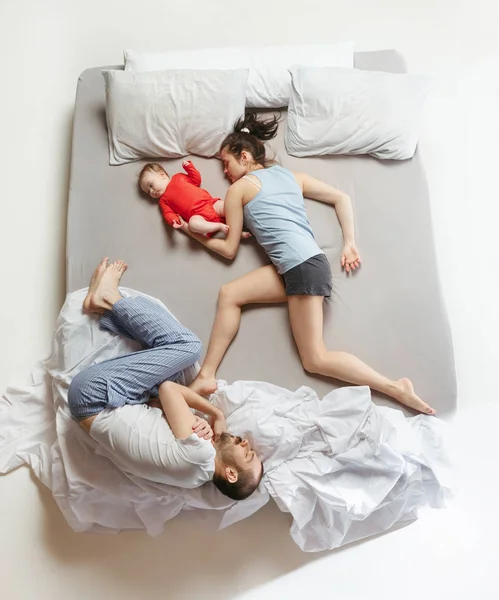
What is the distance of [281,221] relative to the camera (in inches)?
72.9

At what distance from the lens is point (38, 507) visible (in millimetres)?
1832

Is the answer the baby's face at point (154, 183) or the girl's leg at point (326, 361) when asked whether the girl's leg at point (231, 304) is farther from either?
the baby's face at point (154, 183)

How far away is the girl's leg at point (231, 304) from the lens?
1807 millimetres

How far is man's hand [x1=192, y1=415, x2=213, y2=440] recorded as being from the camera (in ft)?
5.42

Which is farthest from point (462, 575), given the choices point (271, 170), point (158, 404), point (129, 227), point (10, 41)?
point (10, 41)

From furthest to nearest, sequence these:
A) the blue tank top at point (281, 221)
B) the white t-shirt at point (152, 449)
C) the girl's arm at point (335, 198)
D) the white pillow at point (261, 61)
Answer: the white pillow at point (261, 61) → the girl's arm at point (335, 198) → the blue tank top at point (281, 221) → the white t-shirt at point (152, 449)

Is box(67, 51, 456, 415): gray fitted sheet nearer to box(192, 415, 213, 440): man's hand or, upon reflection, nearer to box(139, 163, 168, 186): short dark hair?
Result: box(139, 163, 168, 186): short dark hair

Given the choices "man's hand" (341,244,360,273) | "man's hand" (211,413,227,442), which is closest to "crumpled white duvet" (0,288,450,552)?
"man's hand" (211,413,227,442)

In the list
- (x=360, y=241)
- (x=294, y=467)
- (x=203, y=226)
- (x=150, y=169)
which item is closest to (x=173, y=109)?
(x=150, y=169)

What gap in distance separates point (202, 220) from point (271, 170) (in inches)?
11.1

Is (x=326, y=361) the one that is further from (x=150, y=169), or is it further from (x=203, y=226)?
(x=150, y=169)

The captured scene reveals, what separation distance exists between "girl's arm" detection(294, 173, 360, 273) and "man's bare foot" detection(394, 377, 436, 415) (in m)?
0.45

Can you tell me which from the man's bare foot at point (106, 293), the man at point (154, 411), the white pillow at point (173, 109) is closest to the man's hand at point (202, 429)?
the man at point (154, 411)

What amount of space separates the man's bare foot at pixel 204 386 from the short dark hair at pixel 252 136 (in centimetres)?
75
